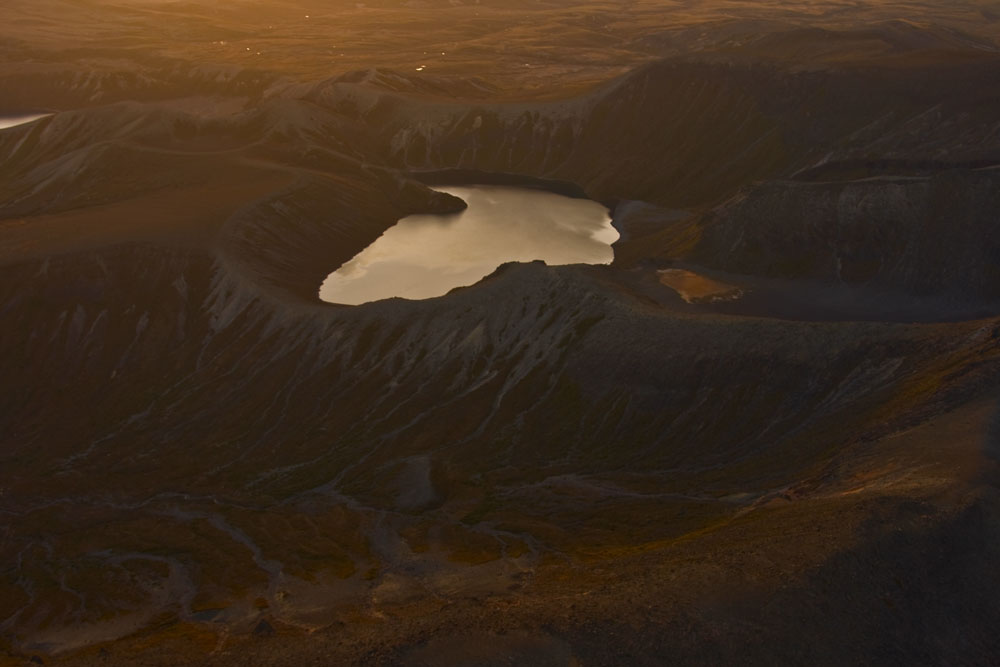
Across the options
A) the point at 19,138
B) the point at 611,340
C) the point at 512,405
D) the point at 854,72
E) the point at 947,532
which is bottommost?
the point at 19,138

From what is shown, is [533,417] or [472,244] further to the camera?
[472,244]

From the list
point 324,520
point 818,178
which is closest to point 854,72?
point 818,178

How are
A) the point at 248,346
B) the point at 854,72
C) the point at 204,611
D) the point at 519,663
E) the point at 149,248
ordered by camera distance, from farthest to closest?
the point at 854,72
the point at 149,248
the point at 248,346
the point at 204,611
the point at 519,663

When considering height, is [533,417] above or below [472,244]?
above

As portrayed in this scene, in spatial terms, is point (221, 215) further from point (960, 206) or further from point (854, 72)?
point (854, 72)

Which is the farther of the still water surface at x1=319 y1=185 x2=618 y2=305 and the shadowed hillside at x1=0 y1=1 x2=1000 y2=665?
the still water surface at x1=319 y1=185 x2=618 y2=305

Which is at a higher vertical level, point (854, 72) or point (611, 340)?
point (854, 72)

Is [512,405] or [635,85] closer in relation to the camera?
[512,405]

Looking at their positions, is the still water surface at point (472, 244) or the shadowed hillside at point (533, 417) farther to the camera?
the still water surface at point (472, 244)
